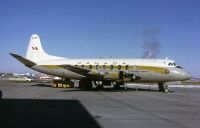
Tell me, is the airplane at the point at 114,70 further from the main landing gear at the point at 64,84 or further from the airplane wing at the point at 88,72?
the main landing gear at the point at 64,84

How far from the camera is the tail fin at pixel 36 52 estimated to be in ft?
146

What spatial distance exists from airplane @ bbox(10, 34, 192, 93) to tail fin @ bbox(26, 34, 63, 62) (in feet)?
4.37

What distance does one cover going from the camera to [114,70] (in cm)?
3812

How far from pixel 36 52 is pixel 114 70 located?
43.1ft

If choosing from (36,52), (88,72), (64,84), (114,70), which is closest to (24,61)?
(36,52)

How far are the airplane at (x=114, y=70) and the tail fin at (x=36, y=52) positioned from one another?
1.33 meters

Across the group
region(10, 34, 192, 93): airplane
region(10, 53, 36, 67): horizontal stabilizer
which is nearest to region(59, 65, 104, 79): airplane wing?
region(10, 34, 192, 93): airplane

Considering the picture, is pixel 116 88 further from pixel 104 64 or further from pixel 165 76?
pixel 165 76

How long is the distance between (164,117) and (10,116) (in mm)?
6842

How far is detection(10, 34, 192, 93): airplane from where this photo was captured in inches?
1415

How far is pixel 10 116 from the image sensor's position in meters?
13.3

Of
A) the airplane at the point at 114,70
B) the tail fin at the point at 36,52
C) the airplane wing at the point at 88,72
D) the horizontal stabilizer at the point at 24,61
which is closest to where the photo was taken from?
the airplane wing at the point at 88,72

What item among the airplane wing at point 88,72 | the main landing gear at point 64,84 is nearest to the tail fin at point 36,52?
the main landing gear at point 64,84

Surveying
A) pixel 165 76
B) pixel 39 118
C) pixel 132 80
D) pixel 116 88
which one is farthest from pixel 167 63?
pixel 39 118
